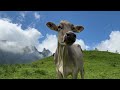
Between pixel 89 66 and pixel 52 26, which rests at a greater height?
pixel 52 26

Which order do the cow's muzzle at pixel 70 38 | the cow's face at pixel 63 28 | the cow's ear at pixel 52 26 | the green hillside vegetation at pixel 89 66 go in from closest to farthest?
the cow's muzzle at pixel 70 38
the cow's face at pixel 63 28
the cow's ear at pixel 52 26
the green hillside vegetation at pixel 89 66

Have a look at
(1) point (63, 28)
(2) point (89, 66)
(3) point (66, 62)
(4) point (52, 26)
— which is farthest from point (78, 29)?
(2) point (89, 66)

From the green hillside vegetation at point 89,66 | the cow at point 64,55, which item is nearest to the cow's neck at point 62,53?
the cow at point 64,55

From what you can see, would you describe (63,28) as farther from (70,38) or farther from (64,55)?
(70,38)

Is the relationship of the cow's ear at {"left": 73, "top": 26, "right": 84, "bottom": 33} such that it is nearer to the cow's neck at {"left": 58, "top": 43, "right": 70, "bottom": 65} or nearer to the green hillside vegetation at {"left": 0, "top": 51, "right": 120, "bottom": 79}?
the cow's neck at {"left": 58, "top": 43, "right": 70, "bottom": 65}

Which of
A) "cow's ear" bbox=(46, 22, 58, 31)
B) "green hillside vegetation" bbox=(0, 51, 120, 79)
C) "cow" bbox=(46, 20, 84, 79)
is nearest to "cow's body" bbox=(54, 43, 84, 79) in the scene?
"cow" bbox=(46, 20, 84, 79)

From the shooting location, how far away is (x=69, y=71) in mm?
8742

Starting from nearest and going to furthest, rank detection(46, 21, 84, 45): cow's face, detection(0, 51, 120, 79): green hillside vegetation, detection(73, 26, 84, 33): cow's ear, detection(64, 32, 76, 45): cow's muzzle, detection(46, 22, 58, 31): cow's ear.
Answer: detection(64, 32, 76, 45): cow's muzzle < detection(46, 21, 84, 45): cow's face < detection(46, 22, 58, 31): cow's ear < detection(73, 26, 84, 33): cow's ear < detection(0, 51, 120, 79): green hillside vegetation

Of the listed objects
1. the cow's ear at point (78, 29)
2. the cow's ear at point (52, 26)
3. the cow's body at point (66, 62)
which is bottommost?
the cow's body at point (66, 62)

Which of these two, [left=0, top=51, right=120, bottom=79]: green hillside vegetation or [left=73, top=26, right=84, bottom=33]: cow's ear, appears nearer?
[left=73, top=26, right=84, bottom=33]: cow's ear

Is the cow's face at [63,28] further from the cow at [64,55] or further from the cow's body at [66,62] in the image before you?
the cow's body at [66,62]
